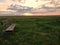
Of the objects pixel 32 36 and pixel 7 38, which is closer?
pixel 7 38

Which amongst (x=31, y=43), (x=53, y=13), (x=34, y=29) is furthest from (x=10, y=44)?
(x=53, y=13)

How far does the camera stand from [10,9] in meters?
7.40

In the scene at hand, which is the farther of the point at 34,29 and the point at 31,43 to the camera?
the point at 34,29

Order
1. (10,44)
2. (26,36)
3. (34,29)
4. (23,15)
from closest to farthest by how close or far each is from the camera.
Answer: (10,44)
(26,36)
(34,29)
(23,15)

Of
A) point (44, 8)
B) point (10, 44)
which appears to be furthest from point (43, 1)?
point (10, 44)

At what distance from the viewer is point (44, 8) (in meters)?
7.34

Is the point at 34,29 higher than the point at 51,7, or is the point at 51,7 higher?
the point at 51,7

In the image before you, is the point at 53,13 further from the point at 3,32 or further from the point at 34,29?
the point at 3,32

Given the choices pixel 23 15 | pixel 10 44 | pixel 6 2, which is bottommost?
pixel 10 44

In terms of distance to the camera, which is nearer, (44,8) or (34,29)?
(34,29)

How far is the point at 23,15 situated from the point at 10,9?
75 cm

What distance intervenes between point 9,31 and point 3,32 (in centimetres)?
18

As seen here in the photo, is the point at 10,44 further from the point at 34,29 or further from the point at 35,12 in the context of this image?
the point at 35,12

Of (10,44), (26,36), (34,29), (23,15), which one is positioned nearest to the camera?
(10,44)
